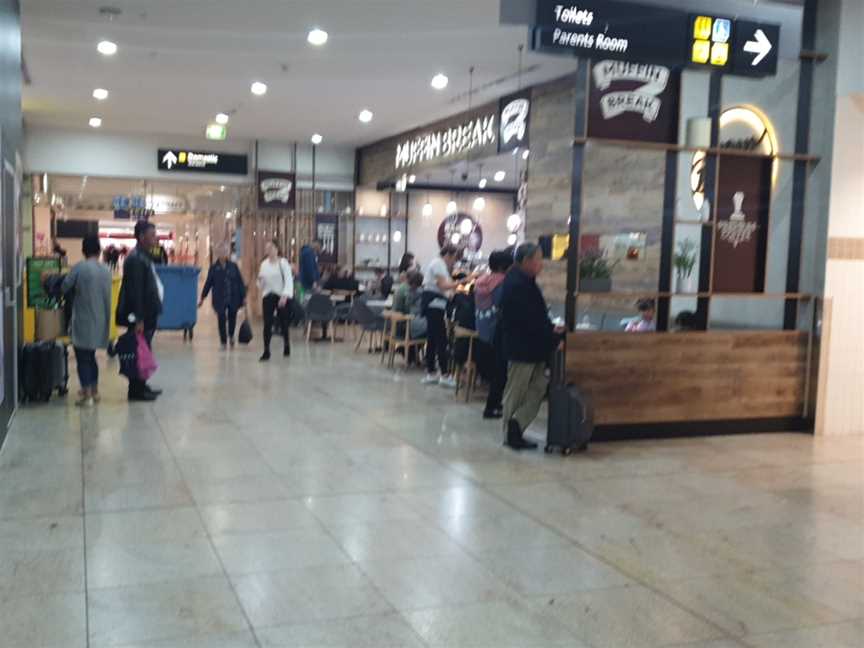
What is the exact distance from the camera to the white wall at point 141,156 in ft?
54.6

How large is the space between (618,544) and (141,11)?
7.10 metres

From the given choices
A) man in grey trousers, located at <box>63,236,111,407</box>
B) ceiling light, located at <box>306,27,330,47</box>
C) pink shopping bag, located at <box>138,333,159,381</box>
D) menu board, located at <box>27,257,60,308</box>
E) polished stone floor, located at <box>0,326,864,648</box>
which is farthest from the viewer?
ceiling light, located at <box>306,27,330,47</box>

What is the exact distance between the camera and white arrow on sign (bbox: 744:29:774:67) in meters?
6.93

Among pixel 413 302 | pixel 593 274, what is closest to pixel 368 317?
pixel 413 302

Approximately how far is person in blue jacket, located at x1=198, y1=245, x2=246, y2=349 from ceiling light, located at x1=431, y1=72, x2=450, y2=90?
4008mm

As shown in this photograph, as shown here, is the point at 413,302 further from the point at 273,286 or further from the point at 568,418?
the point at 568,418

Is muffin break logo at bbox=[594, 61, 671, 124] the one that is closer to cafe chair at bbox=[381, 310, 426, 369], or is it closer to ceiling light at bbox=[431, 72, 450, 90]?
cafe chair at bbox=[381, 310, 426, 369]

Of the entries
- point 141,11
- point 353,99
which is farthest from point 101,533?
point 353,99

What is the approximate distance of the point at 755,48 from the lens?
6.95m

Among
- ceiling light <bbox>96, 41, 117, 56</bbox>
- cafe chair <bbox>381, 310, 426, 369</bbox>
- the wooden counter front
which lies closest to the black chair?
cafe chair <bbox>381, 310, 426, 369</bbox>

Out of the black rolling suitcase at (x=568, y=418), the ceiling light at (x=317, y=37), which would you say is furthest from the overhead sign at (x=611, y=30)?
the ceiling light at (x=317, y=37)

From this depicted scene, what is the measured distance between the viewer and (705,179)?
23.7ft

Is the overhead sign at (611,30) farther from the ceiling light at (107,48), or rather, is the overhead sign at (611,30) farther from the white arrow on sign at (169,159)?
the white arrow on sign at (169,159)

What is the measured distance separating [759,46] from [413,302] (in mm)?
5247
